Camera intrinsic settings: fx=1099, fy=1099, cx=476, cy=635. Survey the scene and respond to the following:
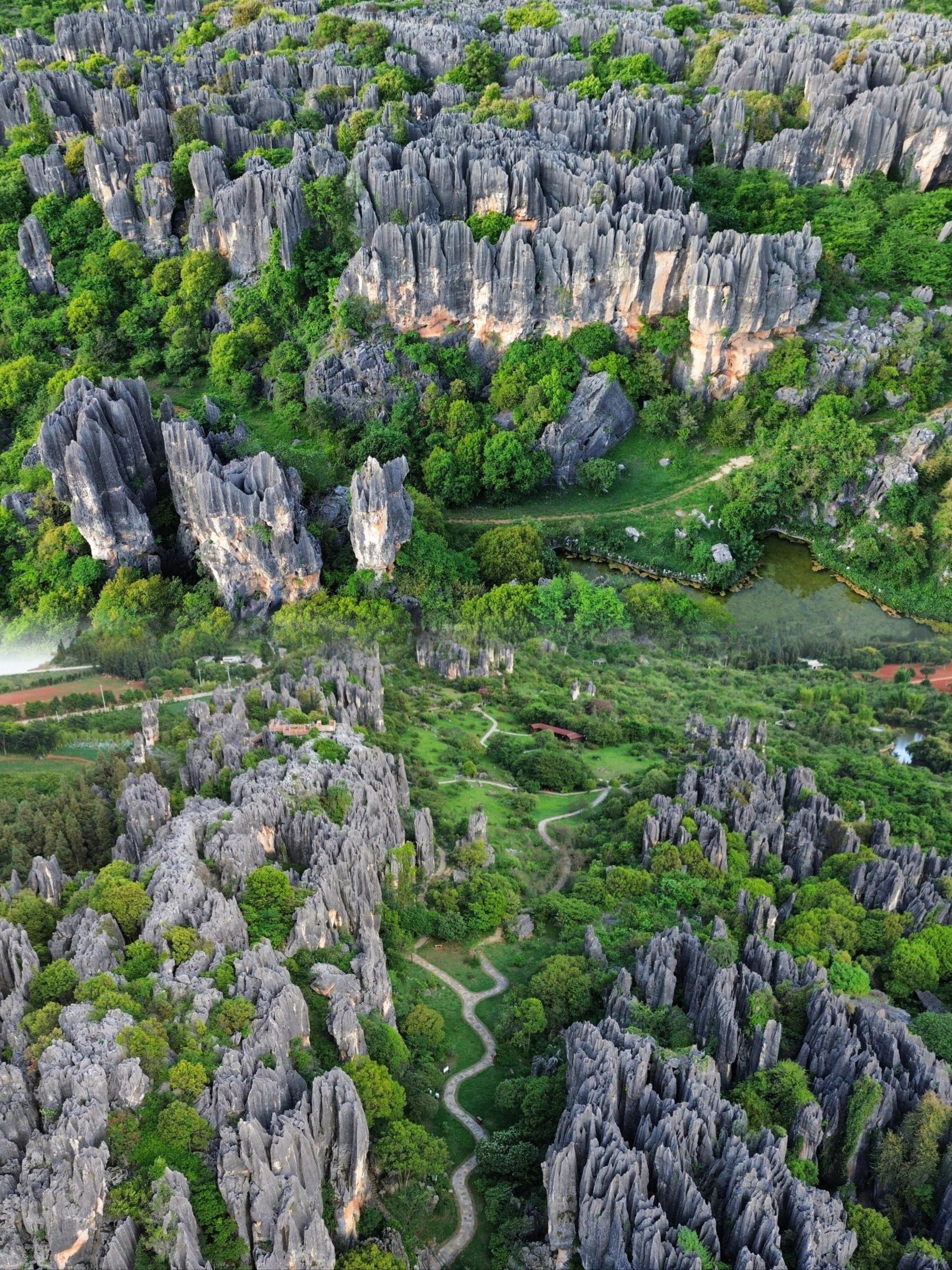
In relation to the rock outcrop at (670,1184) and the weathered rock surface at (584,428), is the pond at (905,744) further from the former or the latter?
the rock outcrop at (670,1184)

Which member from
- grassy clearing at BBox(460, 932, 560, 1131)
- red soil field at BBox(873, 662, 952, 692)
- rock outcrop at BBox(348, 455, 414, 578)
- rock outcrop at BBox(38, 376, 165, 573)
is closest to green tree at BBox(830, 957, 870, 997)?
grassy clearing at BBox(460, 932, 560, 1131)

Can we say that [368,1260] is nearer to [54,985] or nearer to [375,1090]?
[375,1090]

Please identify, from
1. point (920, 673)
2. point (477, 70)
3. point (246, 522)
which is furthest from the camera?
point (477, 70)

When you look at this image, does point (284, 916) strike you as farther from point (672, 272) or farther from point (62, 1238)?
point (672, 272)

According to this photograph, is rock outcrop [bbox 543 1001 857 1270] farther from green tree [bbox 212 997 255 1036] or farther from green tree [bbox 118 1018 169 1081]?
green tree [bbox 118 1018 169 1081]

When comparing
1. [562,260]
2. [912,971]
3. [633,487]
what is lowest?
[912,971]

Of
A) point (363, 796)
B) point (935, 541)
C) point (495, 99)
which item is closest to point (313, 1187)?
point (363, 796)

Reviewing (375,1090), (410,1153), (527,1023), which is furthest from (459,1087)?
(410,1153)

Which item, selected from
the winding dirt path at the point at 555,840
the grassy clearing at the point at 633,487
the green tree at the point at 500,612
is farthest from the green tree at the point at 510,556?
the winding dirt path at the point at 555,840
